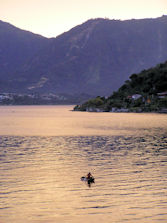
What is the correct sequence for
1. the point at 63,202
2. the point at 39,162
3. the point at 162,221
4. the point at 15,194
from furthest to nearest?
the point at 39,162
the point at 15,194
the point at 63,202
the point at 162,221

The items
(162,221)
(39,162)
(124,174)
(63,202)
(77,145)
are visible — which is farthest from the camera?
(77,145)

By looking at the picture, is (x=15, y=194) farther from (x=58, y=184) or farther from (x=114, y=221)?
(x=114, y=221)

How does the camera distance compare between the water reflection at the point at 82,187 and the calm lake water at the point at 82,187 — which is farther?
the water reflection at the point at 82,187

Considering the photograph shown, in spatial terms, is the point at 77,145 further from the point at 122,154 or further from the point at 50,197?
the point at 50,197

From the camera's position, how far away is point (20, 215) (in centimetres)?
2927

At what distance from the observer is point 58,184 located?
38906 mm

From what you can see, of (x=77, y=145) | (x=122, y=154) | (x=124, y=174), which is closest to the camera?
(x=124, y=174)

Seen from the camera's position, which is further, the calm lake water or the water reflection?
the water reflection

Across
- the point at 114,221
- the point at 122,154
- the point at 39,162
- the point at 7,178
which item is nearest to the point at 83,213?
the point at 114,221

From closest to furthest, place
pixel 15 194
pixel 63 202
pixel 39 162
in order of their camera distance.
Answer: pixel 63 202, pixel 15 194, pixel 39 162

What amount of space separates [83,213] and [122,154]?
3074cm

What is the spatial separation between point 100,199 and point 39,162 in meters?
20.7

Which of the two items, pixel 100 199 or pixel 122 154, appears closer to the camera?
pixel 100 199

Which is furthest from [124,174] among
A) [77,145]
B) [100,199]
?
[77,145]
